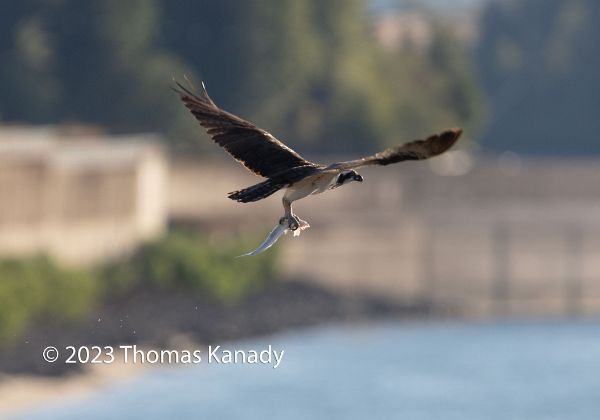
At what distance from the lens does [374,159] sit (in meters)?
17.0

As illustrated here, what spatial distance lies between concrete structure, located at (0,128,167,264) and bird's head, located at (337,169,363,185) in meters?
45.3

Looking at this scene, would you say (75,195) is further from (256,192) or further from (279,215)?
(256,192)

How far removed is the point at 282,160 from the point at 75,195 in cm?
4892

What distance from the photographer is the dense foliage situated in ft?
200

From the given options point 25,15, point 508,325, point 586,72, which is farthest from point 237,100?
point 586,72

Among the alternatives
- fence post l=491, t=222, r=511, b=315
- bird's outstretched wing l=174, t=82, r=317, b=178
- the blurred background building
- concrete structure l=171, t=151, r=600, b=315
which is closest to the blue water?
the blurred background building

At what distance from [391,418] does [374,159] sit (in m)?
46.8

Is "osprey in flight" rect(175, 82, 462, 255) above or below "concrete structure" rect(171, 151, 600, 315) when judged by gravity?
below

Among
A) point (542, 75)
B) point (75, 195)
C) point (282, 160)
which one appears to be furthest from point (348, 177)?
point (542, 75)

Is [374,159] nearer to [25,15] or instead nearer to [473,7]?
[25,15]

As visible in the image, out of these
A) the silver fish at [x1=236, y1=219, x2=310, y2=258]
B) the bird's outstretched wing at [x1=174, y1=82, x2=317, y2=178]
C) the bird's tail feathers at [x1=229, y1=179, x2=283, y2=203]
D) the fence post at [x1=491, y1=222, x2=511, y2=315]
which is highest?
the fence post at [x1=491, y1=222, x2=511, y2=315]

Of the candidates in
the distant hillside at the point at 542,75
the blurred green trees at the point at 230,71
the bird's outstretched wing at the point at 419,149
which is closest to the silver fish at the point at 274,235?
the bird's outstretched wing at the point at 419,149

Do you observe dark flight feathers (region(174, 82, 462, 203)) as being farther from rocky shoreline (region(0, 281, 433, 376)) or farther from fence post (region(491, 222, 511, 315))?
fence post (region(491, 222, 511, 315))

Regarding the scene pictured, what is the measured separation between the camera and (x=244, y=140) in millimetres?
19734
